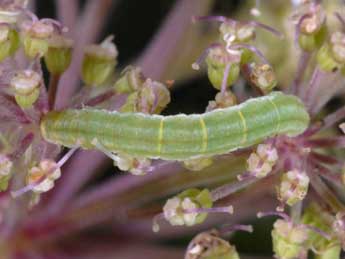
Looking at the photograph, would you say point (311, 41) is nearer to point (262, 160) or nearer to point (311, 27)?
point (311, 27)

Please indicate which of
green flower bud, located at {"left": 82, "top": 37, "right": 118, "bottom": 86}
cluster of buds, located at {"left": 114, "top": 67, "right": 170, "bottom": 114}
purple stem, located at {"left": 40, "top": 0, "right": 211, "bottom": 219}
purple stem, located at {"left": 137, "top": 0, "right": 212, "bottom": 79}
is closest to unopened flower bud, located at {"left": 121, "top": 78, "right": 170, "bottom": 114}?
cluster of buds, located at {"left": 114, "top": 67, "right": 170, "bottom": 114}

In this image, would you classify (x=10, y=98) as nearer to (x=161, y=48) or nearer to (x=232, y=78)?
(x=232, y=78)

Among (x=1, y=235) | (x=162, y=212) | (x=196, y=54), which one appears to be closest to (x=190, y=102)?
(x=196, y=54)

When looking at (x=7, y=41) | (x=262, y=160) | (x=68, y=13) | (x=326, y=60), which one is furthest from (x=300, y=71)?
(x=68, y=13)

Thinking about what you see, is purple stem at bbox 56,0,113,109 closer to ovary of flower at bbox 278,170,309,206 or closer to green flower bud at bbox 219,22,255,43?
green flower bud at bbox 219,22,255,43

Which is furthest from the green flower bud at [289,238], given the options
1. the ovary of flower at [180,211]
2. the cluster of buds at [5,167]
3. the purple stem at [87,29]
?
the purple stem at [87,29]
